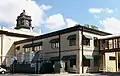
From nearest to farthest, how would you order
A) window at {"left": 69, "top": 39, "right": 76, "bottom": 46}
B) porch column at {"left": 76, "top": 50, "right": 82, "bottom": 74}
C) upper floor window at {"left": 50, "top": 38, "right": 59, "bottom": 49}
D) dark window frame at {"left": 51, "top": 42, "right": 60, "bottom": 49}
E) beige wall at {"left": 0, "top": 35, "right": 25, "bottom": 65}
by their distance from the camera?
porch column at {"left": 76, "top": 50, "right": 82, "bottom": 74}
window at {"left": 69, "top": 39, "right": 76, "bottom": 46}
upper floor window at {"left": 50, "top": 38, "right": 59, "bottom": 49}
dark window frame at {"left": 51, "top": 42, "right": 60, "bottom": 49}
beige wall at {"left": 0, "top": 35, "right": 25, "bottom": 65}

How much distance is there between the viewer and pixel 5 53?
175ft

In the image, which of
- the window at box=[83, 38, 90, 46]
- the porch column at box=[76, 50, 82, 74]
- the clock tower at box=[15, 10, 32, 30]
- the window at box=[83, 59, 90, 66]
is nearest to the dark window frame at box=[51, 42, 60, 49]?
the window at box=[83, 38, 90, 46]

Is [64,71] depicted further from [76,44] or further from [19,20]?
[19,20]

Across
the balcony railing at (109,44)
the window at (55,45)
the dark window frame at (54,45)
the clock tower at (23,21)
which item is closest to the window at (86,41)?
the balcony railing at (109,44)

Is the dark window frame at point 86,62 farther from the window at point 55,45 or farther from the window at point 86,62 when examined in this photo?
the window at point 55,45

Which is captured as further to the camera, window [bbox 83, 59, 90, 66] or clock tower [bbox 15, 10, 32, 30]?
clock tower [bbox 15, 10, 32, 30]

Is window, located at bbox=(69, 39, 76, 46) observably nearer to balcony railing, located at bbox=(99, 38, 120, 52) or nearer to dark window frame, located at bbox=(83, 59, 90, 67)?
dark window frame, located at bbox=(83, 59, 90, 67)

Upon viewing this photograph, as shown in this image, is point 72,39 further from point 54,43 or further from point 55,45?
point 54,43

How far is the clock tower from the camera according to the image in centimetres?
6806

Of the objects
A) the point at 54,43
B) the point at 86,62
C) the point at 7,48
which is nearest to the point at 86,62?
the point at 86,62

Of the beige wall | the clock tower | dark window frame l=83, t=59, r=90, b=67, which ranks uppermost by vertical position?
the clock tower

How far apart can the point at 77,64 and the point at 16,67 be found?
13.7 meters

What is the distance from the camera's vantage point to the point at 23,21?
68188 millimetres

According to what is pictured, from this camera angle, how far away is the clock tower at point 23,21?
68.1m
